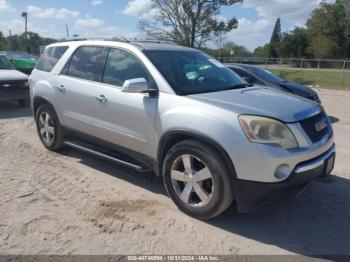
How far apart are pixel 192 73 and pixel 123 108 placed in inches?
37.2

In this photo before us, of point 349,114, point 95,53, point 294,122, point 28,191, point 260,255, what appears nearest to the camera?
point 260,255

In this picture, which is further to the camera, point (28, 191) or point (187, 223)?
point (28, 191)

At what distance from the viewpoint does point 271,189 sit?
3.73 m

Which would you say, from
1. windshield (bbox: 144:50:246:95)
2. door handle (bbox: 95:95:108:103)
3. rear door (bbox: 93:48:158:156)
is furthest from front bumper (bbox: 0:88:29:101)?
windshield (bbox: 144:50:246:95)

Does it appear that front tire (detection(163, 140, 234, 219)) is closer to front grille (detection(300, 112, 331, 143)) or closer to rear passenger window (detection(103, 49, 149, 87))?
front grille (detection(300, 112, 331, 143))

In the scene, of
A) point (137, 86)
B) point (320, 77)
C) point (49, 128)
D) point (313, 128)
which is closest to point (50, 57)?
point (49, 128)

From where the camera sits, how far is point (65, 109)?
19.1 feet

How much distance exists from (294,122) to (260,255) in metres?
1.30

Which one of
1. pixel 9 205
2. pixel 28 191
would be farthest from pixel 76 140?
pixel 9 205

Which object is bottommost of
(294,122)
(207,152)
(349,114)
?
(349,114)

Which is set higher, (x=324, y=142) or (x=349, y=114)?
(x=324, y=142)

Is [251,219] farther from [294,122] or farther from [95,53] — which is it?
[95,53]

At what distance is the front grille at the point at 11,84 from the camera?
35.4 feet

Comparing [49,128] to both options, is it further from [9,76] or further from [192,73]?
[9,76]
